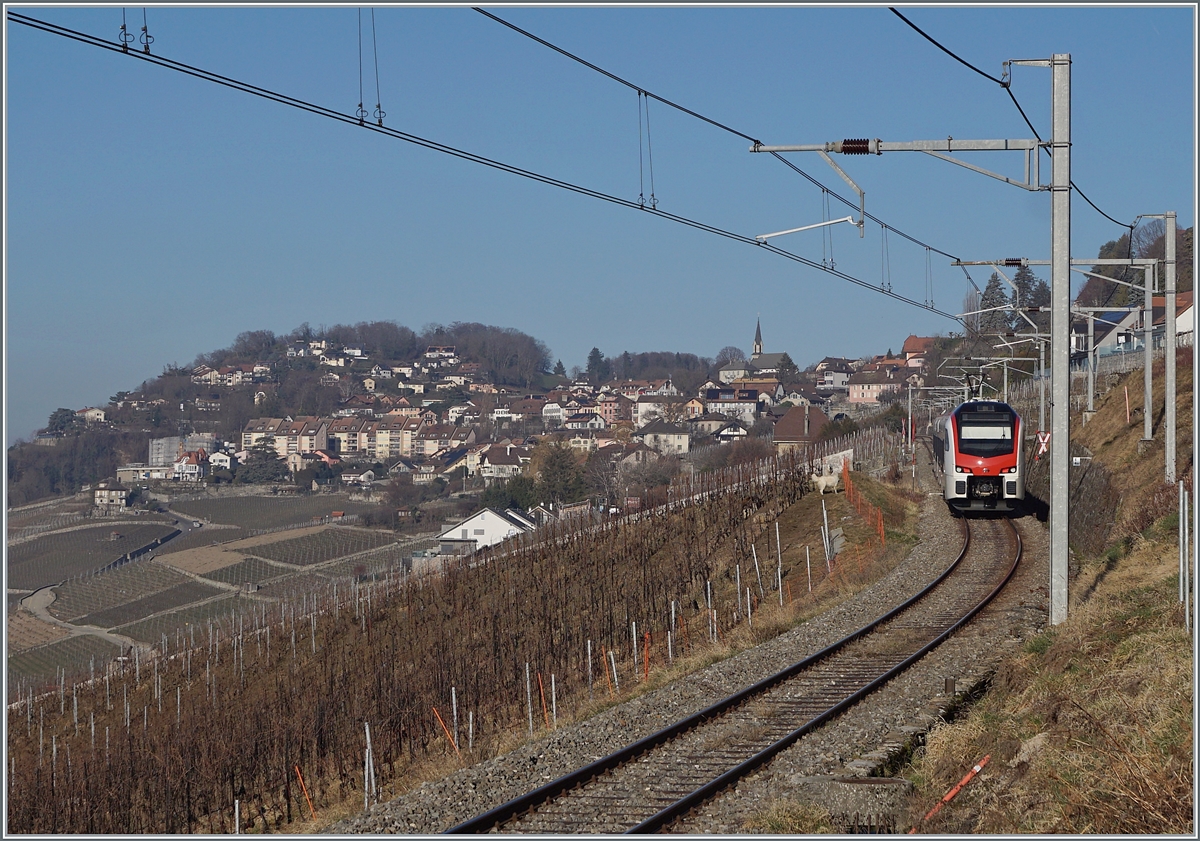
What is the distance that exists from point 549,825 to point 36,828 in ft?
80.8

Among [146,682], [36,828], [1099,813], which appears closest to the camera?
[1099,813]

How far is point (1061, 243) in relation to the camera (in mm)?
14469

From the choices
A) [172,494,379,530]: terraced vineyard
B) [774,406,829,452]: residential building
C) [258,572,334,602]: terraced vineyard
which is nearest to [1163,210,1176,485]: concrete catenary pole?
[258,572,334,602]: terraced vineyard

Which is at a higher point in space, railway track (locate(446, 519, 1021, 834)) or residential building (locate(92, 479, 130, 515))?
railway track (locate(446, 519, 1021, 834))

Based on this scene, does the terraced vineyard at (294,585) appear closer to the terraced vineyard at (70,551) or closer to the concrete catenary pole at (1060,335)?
the terraced vineyard at (70,551)

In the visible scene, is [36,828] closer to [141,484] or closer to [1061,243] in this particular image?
[1061,243]

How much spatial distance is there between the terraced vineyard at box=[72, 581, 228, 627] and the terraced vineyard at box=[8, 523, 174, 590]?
70.4ft

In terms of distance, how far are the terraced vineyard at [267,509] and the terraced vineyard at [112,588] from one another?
89.3 feet

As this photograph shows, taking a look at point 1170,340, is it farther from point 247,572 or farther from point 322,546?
point 322,546

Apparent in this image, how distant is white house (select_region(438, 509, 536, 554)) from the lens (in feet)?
289

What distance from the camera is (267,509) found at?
148 m

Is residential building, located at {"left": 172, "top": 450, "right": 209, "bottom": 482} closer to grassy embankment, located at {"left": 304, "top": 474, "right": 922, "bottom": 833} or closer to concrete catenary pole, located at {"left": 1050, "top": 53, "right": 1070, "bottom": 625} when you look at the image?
grassy embankment, located at {"left": 304, "top": 474, "right": 922, "bottom": 833}

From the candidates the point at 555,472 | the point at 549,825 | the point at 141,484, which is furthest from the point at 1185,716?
the point at 141,484

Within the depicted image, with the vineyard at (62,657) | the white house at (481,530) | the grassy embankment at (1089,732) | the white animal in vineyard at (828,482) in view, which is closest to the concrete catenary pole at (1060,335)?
the grassy embankment at (1089,732)
